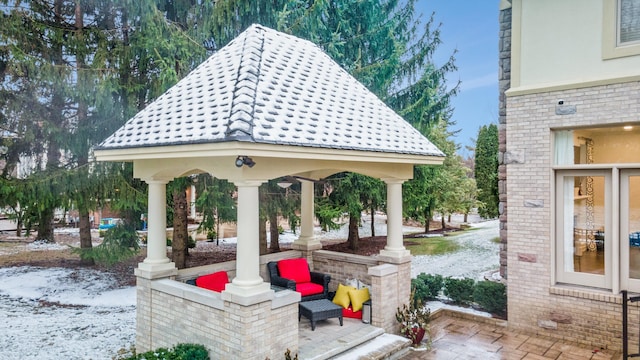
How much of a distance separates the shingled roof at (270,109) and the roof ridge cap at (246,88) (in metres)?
0.01

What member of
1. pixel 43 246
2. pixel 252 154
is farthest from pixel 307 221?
pixel 43 246

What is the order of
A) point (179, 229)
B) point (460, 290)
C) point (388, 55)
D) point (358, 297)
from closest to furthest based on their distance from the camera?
1. point (358, 297)
2. point (460, 290)
3. point (179, 229)
4. point (388, 55)

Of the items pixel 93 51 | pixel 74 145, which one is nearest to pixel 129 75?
pixel 93 51

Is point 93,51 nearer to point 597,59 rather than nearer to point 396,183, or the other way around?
point 396,183

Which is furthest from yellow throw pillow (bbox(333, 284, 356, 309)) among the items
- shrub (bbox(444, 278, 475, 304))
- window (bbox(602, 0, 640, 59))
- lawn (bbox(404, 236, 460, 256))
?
lawn (bbox(404, 236, 460, 256))

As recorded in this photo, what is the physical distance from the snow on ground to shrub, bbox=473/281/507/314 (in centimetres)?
82

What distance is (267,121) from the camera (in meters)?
5.52

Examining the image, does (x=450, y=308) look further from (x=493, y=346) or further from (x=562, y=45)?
(x=562, y=45)

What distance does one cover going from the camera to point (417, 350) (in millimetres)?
7012

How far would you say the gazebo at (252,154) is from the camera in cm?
539

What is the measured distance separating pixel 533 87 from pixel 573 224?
8.54 ft

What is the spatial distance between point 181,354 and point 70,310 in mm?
6175

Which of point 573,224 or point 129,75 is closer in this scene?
point 573,224

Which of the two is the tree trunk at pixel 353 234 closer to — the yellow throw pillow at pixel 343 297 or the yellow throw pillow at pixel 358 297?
the yellow throw pillow at pixel 343 297
